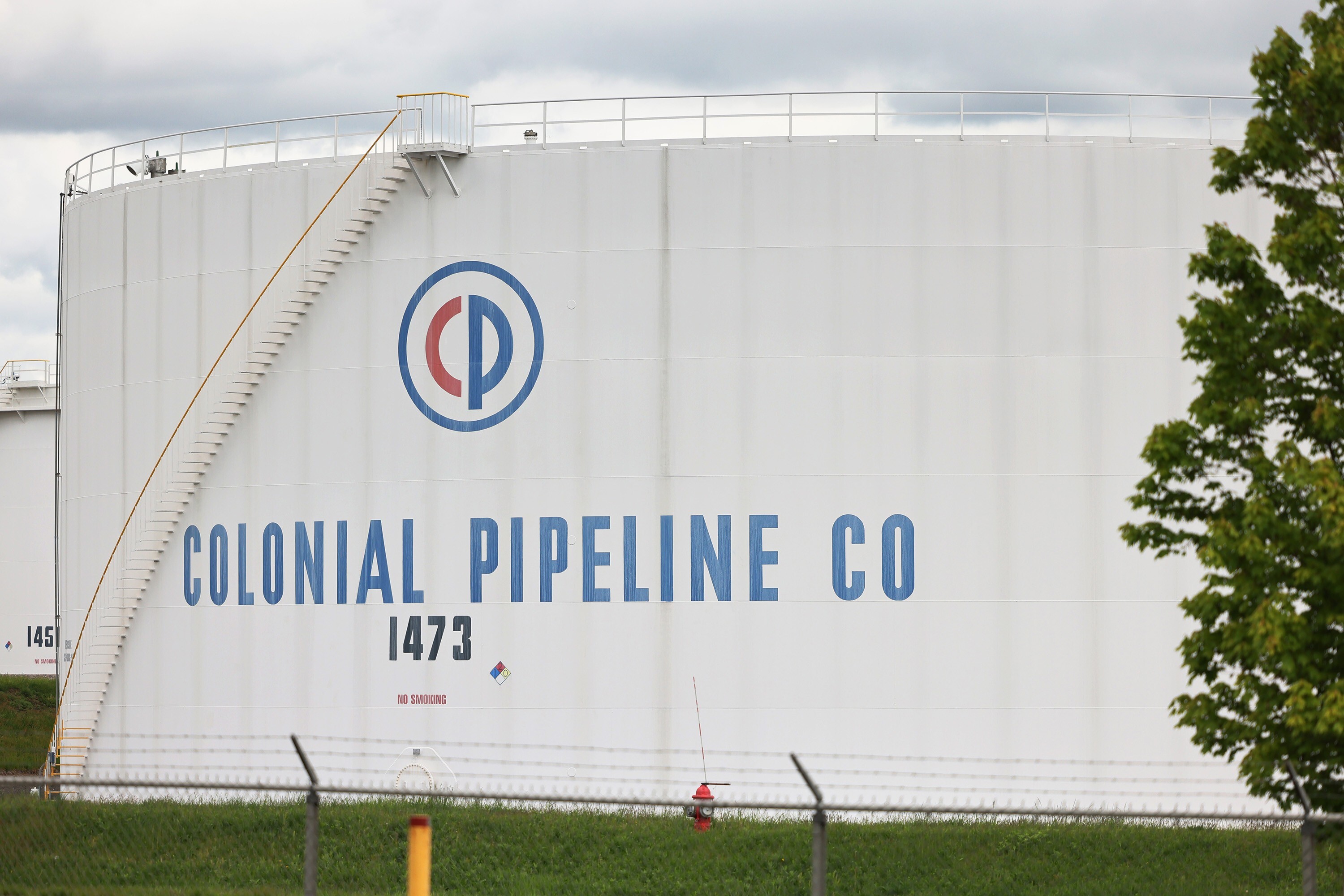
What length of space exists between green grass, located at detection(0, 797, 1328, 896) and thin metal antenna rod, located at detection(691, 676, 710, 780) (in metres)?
1.93

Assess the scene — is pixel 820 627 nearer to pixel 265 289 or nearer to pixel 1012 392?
pixel 1012 392

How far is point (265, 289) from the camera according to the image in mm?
23719

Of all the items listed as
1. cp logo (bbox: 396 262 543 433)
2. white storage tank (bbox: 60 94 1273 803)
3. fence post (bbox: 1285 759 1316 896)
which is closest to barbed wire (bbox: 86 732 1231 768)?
white storage tank (bbox: 60 94 1273 803)

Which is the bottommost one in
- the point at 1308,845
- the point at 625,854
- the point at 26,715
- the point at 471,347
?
the point at 625,854

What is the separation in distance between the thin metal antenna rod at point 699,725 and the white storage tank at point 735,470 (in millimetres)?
143

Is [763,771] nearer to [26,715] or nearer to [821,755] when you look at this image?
[821,755]

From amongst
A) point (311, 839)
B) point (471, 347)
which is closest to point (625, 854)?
point (311, 839)

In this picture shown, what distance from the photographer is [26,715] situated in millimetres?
43688

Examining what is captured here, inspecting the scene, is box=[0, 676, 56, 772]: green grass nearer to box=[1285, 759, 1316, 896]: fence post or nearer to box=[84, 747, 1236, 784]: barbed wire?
box=[84, 747, 1236, 784]: barbed wire

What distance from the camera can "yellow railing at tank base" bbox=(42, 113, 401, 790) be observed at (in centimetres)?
2352

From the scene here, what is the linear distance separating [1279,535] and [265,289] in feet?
55.5

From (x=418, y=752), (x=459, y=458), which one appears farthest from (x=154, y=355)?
(x=418, y=752)

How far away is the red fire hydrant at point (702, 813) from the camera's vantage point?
1648 cm

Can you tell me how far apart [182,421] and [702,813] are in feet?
39.7
